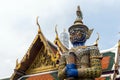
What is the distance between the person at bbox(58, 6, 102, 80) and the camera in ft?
25.1

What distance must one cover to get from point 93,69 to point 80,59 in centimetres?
44

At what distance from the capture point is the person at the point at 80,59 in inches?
301

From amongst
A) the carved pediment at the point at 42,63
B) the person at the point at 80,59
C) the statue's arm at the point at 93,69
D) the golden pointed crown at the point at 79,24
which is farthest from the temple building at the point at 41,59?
the statue's arm at the point at 93,69

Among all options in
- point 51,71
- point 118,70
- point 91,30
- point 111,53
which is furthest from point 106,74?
point 91,30

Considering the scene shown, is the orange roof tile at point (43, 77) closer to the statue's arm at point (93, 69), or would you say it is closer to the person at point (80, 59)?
the person at point (80, 59)

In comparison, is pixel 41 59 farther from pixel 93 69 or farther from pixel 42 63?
pixel 93 69

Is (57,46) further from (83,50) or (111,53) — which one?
(83,50)

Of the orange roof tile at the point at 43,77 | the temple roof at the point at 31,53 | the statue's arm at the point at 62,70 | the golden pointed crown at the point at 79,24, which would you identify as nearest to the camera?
the statue's arm at the point at 62,70

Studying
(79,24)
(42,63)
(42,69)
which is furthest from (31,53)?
(79,24)

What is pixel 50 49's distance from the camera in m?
13.0

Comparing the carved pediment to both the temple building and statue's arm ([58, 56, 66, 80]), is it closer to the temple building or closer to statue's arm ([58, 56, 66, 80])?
the temple building

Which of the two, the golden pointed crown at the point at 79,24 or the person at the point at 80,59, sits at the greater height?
the golden pointed crown at the point at 79,24

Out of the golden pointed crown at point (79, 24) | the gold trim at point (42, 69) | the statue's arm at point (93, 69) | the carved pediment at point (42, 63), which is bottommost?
the statue's arm at point (93, 69)

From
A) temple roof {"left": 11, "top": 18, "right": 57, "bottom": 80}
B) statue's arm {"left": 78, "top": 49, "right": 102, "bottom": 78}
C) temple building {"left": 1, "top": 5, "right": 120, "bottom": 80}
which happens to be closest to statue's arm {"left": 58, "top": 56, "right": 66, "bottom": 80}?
statue's arm {"left": 78, "top": 49, "right": 102, "bottom": 78}
